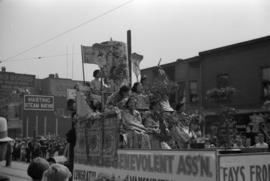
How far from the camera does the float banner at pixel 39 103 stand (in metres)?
25.9

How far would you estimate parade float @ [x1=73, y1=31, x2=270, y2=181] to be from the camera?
4.55 metres

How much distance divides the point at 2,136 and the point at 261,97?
72.5 ft

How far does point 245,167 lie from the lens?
4715 millimetres

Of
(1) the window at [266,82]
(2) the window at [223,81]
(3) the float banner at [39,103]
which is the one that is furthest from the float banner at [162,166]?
(2) the window at [223,81]

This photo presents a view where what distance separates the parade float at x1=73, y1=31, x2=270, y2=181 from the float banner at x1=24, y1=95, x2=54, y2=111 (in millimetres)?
16820

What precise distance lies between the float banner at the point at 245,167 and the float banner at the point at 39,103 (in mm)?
22033

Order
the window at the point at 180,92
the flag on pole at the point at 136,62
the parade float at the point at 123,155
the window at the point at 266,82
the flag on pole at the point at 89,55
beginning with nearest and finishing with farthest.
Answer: the parade float at the point at 123,155, the flag on pole at the point at 89,55, the flag on pole at the point at 136,62, the window at the point at 180,92, the window at the point at 266,82

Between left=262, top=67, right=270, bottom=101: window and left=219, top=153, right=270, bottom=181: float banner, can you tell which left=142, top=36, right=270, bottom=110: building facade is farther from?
left=219, top=153, right=270, bottom=181: float banner

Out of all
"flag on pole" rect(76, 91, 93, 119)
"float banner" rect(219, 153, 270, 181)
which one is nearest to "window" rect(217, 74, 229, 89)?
"flag on pole" rect(76, 91, 93, 119)

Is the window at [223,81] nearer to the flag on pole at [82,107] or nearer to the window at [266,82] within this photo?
the window at [266,82]

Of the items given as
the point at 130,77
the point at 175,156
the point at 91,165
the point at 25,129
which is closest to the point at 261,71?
the point at 130,77

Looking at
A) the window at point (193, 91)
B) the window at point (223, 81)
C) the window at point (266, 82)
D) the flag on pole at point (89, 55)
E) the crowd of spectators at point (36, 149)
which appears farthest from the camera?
the window at point (193, 91)

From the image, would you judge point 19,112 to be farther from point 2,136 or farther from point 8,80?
point 2,136

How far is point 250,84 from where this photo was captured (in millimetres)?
24891
